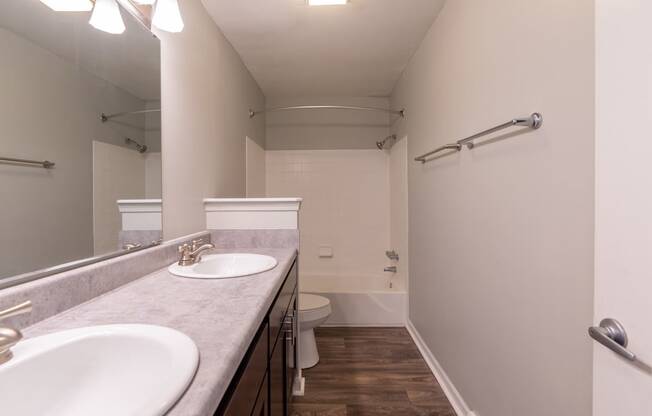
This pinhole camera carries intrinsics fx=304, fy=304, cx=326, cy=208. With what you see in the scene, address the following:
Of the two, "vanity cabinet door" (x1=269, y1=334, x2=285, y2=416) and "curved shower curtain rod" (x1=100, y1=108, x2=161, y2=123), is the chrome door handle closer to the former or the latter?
"vanity cabinet door" (x1=269, y1=334, x2=285, y2=416)

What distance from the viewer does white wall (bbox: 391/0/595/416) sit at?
86 centimetres

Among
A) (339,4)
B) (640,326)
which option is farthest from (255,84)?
(640,326)

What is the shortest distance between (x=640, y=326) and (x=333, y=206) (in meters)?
3.03

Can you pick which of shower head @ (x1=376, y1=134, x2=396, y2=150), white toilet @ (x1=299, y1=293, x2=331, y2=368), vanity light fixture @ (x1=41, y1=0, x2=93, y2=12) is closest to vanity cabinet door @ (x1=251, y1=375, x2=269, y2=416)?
white toilet @ (x1=299, y1=293, x2=331, y2=368)

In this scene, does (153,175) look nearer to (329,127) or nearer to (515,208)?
(515,208)

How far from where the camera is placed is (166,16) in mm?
1302

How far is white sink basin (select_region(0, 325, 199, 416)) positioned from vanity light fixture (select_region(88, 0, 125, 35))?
0.99 metres

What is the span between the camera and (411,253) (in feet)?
8.61

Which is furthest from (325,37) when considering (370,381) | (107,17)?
(370,381)

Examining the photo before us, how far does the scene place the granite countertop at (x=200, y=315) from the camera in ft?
1.57

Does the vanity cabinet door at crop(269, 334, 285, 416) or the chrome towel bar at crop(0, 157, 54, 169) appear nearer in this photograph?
the chrome towel bar at crop(0, 157, 54, 169)

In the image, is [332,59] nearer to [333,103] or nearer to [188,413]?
[333,103]

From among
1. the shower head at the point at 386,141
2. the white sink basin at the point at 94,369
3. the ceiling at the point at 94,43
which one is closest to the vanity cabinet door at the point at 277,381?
the white sink basin at the point at 94,369

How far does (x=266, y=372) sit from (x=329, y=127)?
2.94m
